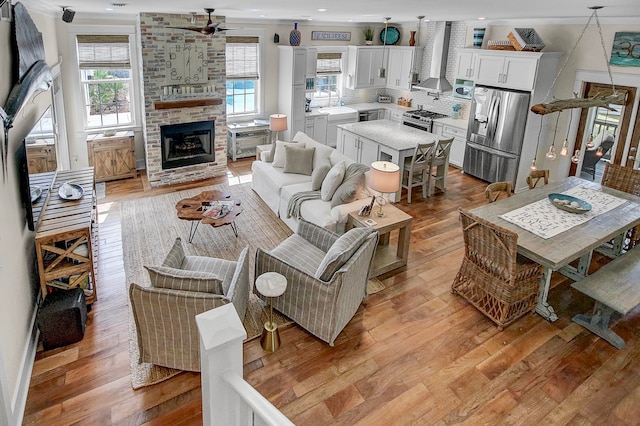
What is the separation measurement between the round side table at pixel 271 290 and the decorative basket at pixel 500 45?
6.09 m

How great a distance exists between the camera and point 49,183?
15.0 feet

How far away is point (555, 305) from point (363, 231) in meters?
2.31

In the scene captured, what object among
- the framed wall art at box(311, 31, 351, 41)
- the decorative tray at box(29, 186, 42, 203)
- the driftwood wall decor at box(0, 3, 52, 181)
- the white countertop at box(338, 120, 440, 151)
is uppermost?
the framed wall art at box(311, 31, 351, 41)

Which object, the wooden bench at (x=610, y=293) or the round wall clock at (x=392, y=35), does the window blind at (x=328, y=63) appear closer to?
the round wall clock at (x=392, y=35)

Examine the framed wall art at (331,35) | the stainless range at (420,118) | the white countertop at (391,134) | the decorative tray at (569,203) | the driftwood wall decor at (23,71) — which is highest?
the framed wall art at (331,35)

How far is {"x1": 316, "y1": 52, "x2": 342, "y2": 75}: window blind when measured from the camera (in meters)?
9.94

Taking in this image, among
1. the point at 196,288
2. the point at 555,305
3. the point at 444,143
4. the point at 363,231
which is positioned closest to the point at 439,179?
the point at 444,143

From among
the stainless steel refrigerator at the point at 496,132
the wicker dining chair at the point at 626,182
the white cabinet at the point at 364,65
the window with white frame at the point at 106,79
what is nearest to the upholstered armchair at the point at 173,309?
the wicker dining chair at the point at 626,182

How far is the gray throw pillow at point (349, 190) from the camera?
17.9 ft

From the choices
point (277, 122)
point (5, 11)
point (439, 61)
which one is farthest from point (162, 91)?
point (439, 61)

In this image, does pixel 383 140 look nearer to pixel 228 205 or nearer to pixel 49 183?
pixel 228 205

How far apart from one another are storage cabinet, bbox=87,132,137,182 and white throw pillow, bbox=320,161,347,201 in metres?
4.00

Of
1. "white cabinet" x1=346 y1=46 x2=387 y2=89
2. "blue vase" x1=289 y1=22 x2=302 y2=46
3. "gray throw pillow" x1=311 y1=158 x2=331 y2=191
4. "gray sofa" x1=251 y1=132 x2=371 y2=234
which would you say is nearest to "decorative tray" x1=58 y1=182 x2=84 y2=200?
"gray sofa" x1=251 y1=132 x2=371 y2=234

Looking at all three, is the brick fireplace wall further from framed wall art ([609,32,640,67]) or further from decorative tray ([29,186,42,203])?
framed wall art ([609,32,640,67])
